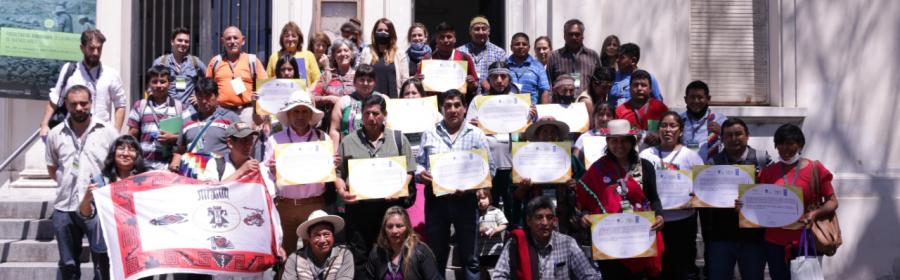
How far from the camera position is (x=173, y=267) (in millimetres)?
7703

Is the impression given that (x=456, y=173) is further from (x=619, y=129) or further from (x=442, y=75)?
(x=442, y=75)

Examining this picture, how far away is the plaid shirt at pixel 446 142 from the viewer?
884 cm

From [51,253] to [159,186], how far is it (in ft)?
8.49

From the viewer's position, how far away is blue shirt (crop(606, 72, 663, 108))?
10.4 m

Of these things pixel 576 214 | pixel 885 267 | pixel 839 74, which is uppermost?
pixel 839 74

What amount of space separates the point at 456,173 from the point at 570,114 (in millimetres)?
1847

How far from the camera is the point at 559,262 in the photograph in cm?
799

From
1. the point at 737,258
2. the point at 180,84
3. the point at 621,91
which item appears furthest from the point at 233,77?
the point at 737,258

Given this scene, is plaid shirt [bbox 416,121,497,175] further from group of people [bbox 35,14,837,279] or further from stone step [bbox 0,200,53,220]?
stone step [bbox 0,200,53,220]

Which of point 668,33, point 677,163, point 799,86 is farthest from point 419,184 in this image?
point 799,86

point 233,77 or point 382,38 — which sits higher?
point 382,38

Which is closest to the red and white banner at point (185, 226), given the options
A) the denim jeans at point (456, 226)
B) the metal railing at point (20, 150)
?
the denim jeans at point (456, 226)

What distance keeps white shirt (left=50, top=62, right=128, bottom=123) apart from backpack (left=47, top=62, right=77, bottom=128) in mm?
20

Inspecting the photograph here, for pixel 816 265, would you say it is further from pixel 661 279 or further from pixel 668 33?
pixel 668 33
